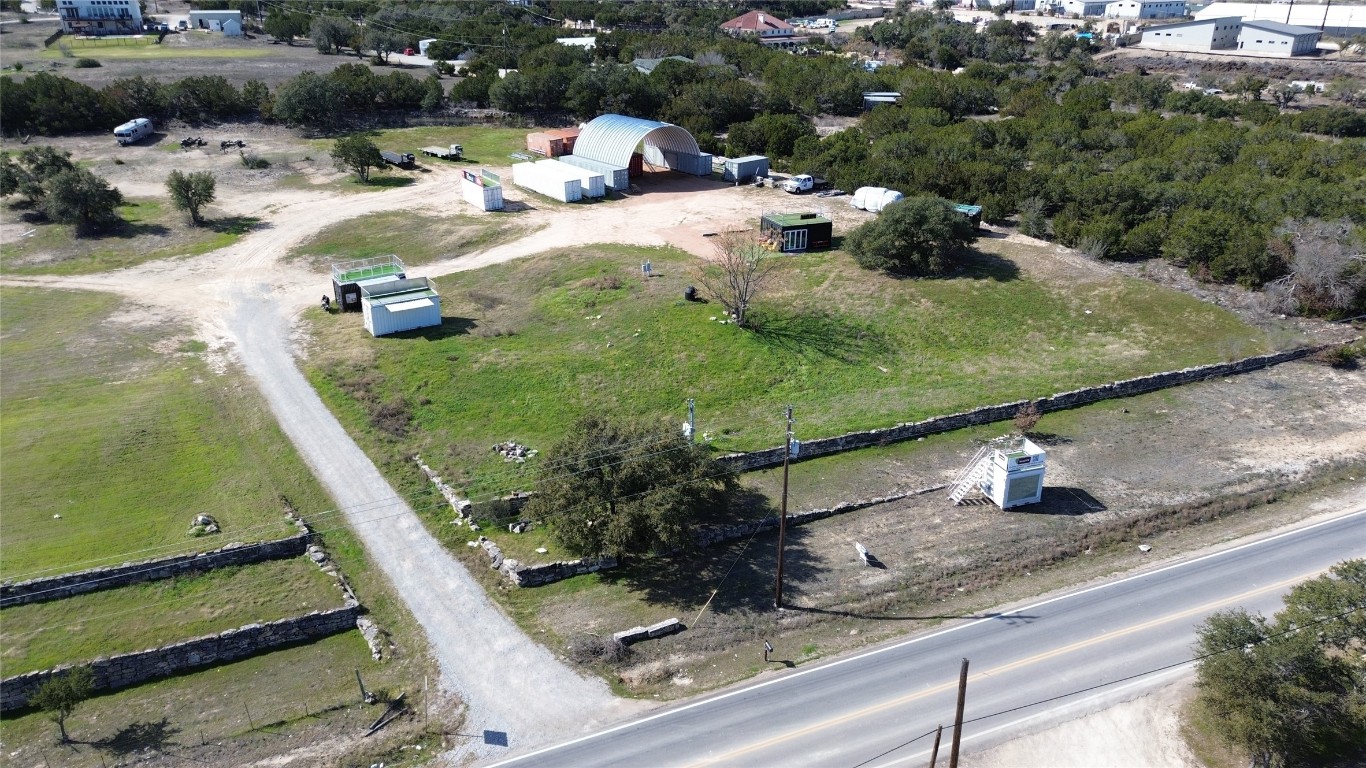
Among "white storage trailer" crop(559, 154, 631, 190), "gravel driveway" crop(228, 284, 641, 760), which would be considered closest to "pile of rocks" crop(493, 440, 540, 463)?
"gravel driveway" crop(228, 284, 641, 760)

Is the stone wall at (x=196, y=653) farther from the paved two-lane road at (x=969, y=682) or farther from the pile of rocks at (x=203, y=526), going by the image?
the paved two-lane road at (x=969, y=682)

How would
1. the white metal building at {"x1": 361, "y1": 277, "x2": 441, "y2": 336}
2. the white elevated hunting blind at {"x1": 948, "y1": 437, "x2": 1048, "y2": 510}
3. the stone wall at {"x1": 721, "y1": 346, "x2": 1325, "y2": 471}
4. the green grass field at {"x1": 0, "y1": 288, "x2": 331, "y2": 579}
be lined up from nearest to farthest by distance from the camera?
the green grass field at {"x1": 0, "y1": 288, "x2": 331, "y2": 579}
the white elevated hunting blind at {"x1": 948, "y1": 437, "x2": 1048, "y2": 510}
the stone wall at {"x1": 721, "y1": 346, "x2": 1325, "y2": 471}
the white metal building at {"x1": 361, "y1": 277, "x2": 441, "y2": 336}

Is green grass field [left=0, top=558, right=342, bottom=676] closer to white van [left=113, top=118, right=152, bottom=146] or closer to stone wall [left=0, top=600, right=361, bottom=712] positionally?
stone wall [left=0, top=600, right=361, bottom=712]

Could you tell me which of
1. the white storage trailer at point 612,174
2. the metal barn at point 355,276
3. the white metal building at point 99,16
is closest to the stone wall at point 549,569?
the metal barn at point 355,276

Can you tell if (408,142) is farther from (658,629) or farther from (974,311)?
(658,629)

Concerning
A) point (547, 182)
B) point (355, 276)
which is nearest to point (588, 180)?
point (547, 182)

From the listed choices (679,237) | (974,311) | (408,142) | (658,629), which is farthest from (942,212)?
(408,142)
